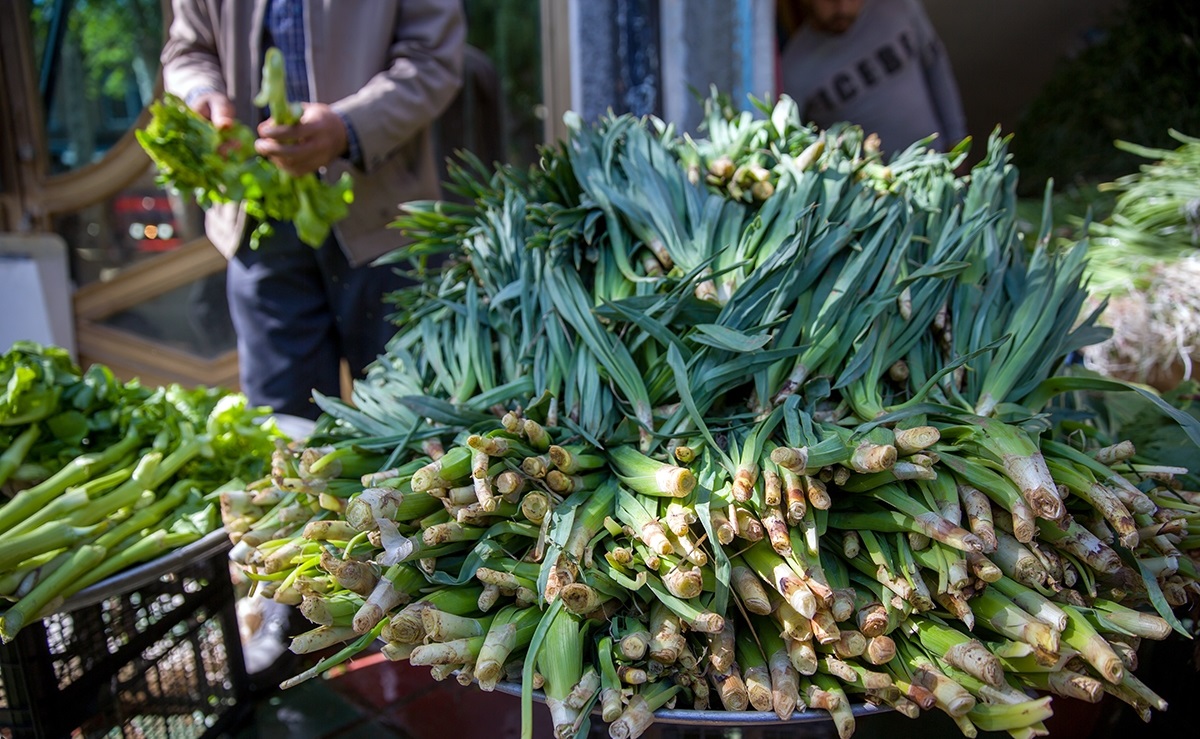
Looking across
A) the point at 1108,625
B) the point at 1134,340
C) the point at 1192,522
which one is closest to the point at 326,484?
the point at 1108,625

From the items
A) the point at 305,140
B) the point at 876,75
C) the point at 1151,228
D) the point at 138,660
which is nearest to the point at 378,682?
the point at 138,660

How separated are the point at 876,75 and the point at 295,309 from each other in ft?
7.33

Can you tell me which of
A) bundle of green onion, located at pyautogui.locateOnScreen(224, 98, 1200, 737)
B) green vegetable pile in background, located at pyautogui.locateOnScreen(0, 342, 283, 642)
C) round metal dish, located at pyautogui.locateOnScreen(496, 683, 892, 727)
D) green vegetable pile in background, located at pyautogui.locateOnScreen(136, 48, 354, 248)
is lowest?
green vegetable pile in background, located at pyautogui.locateOnScreen(0, 342, 283, 642)

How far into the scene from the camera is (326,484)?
1.06m

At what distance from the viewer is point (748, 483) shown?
0.86m

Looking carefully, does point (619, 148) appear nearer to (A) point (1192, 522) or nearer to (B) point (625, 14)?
(A) point (1192, 522)

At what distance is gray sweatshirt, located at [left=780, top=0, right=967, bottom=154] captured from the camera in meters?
2.87

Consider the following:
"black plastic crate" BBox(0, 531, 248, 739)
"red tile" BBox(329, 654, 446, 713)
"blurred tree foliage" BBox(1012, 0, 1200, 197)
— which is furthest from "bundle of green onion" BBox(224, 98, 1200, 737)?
"blurred tree foliage" BBox(1012, 0, 1200, 197)

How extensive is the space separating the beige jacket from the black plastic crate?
1.08 metres

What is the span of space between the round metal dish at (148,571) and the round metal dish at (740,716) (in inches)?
31.0

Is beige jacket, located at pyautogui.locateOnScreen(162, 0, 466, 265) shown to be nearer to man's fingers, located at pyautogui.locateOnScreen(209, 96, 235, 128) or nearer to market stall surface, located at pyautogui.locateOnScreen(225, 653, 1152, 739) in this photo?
man's fingers, located at pyautogui.locateOnScreen(209, 96, 235, 128)

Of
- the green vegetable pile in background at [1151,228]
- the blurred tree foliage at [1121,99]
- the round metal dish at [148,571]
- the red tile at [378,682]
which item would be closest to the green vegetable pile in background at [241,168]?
the round metal dish at [148,571]

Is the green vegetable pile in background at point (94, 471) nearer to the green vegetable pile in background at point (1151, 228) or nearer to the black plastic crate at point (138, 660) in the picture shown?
the black plastic crate at point (138, 660)

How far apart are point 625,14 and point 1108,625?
2.53 metres
